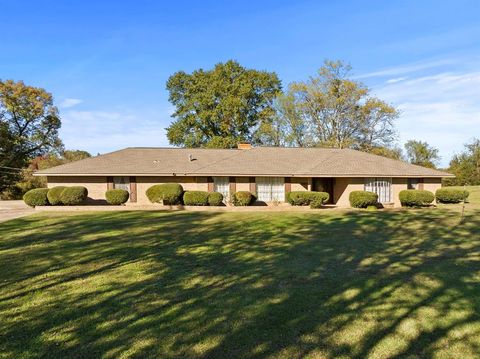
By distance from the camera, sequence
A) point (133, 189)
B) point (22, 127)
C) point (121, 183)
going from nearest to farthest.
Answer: point (133, 189) < point (121, 183) < point (22, 127)

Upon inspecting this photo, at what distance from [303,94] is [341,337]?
126ft

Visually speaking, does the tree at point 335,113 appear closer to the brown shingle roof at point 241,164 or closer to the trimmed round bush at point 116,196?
the brown shingle roof at point 241,164

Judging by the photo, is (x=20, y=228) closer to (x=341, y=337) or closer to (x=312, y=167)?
(x=341, y=337)

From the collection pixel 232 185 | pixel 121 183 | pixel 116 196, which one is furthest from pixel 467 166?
pixel 116 196

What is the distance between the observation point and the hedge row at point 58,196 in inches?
795

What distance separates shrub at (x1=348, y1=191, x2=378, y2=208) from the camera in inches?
824

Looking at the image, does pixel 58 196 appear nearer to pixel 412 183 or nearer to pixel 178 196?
pixel 178 196

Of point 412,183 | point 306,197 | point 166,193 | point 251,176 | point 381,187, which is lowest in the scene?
point 306,197

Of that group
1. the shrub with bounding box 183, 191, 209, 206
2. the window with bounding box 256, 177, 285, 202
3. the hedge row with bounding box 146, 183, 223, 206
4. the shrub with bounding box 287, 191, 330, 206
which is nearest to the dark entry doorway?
the window with bounding box 256, 177, 285, 202

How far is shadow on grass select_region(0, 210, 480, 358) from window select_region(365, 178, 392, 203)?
1003 centimetres

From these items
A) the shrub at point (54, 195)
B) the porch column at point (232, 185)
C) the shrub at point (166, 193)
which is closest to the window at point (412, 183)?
the porch column at point (232, 185)

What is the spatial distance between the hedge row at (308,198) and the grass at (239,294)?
26.0 feet

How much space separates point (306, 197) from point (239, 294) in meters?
15.1

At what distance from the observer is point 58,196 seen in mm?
20234
